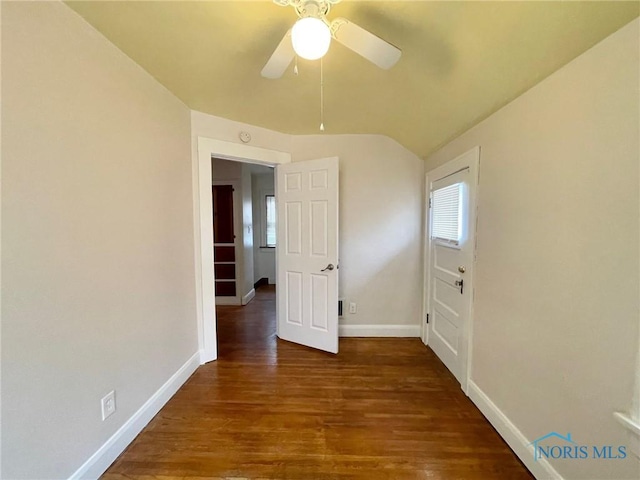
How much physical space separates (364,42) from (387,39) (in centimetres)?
44

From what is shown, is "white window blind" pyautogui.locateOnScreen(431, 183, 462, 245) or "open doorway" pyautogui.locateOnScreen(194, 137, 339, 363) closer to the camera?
"white window blind" pyautogui.locateOnScreen(431, 183, 462, 245)

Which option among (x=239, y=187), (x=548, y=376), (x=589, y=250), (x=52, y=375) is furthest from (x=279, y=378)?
(x=239, y=187)

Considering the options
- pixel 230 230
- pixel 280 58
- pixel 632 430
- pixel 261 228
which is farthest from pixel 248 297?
pixel 632 430

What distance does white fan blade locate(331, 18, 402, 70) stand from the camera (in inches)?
41.6

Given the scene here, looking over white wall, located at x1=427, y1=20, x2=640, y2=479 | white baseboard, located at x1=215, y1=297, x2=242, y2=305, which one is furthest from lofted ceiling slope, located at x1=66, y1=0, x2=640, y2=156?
white baseboard, located at x1=215, y1=297, x2=242, y2=305

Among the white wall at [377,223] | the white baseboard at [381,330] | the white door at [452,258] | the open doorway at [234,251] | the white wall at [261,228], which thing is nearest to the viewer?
the white door at [452,258]

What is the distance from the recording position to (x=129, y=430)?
5.24 ft

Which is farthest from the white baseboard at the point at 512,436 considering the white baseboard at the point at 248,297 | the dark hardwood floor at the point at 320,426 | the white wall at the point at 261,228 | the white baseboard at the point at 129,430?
the white wall at the point at 261,228

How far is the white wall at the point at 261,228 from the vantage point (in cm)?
583

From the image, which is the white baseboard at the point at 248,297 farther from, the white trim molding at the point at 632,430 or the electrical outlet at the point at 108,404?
the white trim molding at the point at 632,430

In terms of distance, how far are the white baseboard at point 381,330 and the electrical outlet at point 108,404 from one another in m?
2.12

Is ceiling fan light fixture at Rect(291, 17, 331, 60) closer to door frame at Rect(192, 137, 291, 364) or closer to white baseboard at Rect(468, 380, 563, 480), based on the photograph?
door frame at Rect(192, 137, 291, 364)

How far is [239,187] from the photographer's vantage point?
422 centimetres

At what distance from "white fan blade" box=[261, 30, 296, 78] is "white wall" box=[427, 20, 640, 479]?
4.09 ft
